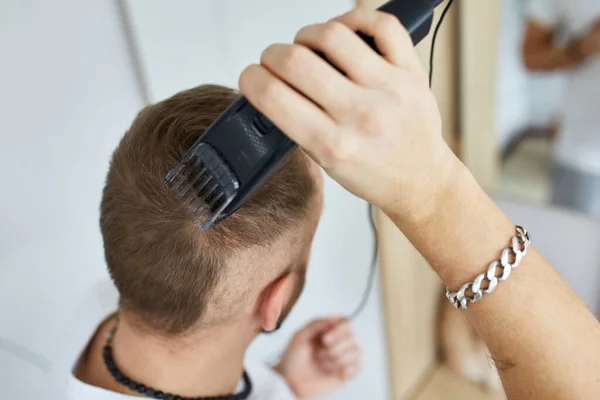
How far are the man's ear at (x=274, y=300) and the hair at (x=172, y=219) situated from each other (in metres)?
0.07

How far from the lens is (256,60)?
78 centimetres

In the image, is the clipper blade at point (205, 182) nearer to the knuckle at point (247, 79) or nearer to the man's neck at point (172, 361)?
the knuckle at point (247, 79)

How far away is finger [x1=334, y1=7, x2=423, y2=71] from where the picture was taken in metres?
0.30

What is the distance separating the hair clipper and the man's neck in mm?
268

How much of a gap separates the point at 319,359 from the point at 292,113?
2.44 feet

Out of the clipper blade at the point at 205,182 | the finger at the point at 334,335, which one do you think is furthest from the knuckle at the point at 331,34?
the finger at the point at 334,335

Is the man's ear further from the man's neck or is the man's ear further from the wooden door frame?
the wooden door frame

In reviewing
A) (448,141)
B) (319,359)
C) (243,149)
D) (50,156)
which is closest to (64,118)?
(50,156)

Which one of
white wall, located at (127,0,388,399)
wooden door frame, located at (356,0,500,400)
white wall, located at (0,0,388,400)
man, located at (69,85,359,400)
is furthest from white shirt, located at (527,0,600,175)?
man, located at (69,85,359,400)

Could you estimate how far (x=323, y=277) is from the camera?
106 cm

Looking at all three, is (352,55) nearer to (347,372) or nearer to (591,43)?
(347,372)

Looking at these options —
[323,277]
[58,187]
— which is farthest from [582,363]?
[323,277]

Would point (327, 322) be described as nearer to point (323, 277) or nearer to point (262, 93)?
point (323, 277)

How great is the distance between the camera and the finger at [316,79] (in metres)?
0.29
